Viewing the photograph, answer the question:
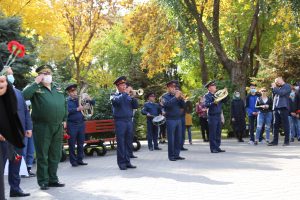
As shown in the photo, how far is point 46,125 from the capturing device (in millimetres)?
8531

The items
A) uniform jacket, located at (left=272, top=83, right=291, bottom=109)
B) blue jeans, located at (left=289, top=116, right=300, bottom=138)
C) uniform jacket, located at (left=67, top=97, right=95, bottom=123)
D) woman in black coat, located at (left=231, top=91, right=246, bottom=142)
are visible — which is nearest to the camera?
uniform jacket, located at (left=67, top=97, right=95, bottom=123)

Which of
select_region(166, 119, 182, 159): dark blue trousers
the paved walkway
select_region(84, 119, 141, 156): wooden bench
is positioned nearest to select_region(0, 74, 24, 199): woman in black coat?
the paved walkway

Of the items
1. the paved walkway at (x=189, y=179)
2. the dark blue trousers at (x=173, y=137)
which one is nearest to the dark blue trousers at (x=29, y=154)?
the paved walkway at (x=189, y=179)

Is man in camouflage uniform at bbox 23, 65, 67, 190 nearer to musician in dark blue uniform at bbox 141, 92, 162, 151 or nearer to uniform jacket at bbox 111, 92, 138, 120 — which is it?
uniform jacket at bbox 111, 92, 138, 120

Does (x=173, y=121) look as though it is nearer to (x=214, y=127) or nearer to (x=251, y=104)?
(x=214, y=127)

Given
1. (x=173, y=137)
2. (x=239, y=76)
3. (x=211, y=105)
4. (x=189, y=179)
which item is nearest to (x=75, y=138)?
(x=173, y=137)

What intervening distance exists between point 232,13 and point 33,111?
25.2m

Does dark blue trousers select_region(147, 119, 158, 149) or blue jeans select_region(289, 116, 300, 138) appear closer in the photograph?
dark blue trousers select_region(147, 119, 158, 149)

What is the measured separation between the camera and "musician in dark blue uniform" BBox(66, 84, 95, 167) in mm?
12302

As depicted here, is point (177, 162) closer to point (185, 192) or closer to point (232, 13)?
point (185, 192)

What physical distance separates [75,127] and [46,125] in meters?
3.82

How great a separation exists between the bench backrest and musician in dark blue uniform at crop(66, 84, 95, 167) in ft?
9.07

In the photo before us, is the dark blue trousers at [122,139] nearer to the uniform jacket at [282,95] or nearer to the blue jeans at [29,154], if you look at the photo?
the blue jeans at [29,154]

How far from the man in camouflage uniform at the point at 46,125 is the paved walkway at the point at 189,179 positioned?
1.05 ft
